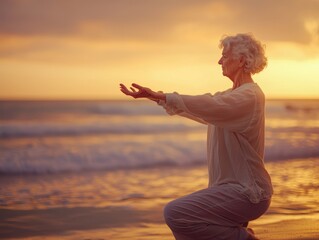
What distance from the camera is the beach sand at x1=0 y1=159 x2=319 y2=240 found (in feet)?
18.5

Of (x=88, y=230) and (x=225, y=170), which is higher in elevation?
(x=225, y=170)

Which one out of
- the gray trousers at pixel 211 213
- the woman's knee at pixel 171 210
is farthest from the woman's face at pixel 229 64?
the woman's knee at pixel 171 210

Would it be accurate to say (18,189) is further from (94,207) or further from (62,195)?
(94,207)

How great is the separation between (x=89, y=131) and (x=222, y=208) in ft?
52.8

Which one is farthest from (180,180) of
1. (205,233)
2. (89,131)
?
(89,131)

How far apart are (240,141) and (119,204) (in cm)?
344

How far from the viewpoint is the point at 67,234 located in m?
5.66

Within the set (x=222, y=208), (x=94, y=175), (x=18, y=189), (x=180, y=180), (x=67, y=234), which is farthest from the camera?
(x=94, y=175)

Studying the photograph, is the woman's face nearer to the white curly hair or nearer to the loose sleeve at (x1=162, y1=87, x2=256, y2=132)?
the white curly hair

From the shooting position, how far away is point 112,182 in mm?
8914

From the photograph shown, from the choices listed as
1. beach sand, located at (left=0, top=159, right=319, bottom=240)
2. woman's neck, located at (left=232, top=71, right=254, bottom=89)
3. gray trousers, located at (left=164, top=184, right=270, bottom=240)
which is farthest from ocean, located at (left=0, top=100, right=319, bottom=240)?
woman's neck, located at (left=232, top=71, right=254, bottom=89)

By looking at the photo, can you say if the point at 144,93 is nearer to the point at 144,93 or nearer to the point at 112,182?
the point at 144,93

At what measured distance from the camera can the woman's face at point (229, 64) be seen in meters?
3.84

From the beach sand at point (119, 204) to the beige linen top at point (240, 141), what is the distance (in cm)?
152
